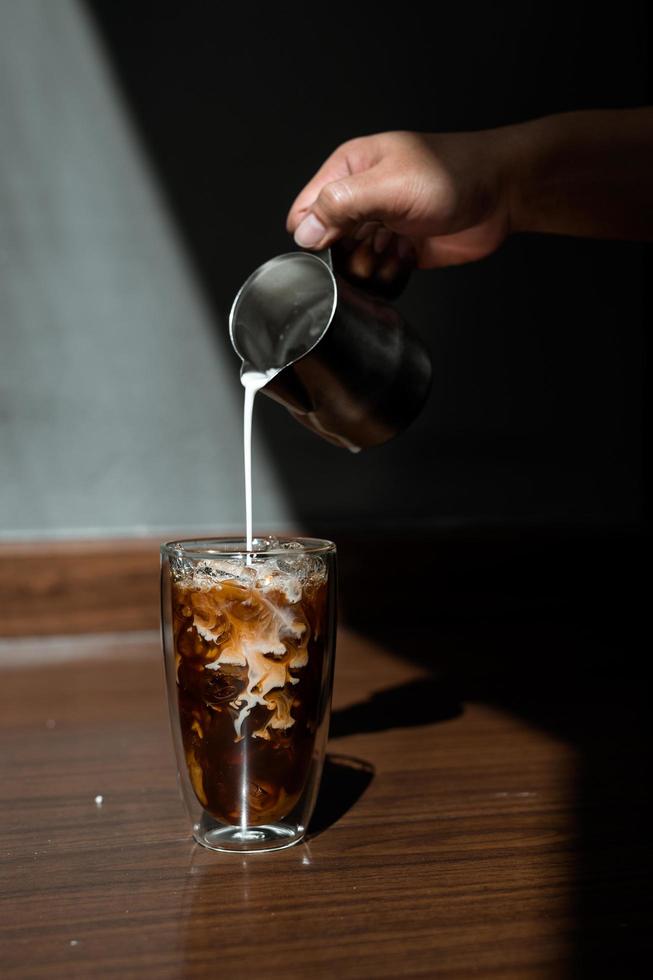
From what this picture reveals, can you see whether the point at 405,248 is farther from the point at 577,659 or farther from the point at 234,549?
the point at 577,659

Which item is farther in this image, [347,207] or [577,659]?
[577,659]

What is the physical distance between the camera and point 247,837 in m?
0.71

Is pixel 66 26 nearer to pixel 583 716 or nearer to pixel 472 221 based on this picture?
pixel 472 221

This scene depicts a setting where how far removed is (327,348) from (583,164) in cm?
41

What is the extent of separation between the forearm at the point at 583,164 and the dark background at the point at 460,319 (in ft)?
1.89

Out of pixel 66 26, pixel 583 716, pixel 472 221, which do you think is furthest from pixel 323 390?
pixel 66 26

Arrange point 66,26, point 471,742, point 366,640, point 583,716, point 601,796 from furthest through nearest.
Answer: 1. point 66,26
2. point 366,640
3. point 583,716
4. point 471,742
5. point 601,796

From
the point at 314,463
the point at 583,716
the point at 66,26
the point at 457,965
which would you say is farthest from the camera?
the point at 314,463

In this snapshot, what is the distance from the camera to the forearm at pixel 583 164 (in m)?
1.06

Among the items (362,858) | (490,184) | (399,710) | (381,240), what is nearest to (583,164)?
(490,184)

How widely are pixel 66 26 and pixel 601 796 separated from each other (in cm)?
140

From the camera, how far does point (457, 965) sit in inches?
21.2

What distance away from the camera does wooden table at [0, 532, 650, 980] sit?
55cm

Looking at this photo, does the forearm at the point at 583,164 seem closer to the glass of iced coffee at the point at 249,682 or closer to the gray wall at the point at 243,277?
the glass of iced coffee at the point at 249,682
